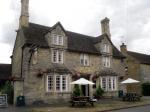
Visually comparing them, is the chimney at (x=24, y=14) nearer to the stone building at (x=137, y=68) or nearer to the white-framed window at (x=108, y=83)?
the white-framed window at (x=108, y=83)

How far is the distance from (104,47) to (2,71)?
15547 millimetres

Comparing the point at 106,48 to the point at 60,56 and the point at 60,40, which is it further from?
the point at 60,56

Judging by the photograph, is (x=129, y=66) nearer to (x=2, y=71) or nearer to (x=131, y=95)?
(x=131, y=95)

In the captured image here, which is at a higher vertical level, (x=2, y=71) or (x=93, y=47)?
(x=93, y=47)

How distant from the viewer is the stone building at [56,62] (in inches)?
1028

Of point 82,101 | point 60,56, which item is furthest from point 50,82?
point 82,101

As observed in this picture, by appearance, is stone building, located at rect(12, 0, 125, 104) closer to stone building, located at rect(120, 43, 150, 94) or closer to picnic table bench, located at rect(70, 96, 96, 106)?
picnic table bench, located at rect(70, 96, 96, 106)

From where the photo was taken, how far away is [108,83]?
3303 centimetres

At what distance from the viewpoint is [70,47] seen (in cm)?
2980

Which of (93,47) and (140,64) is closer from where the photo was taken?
(93,47)

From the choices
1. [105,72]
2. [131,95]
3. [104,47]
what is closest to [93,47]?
[104,47]

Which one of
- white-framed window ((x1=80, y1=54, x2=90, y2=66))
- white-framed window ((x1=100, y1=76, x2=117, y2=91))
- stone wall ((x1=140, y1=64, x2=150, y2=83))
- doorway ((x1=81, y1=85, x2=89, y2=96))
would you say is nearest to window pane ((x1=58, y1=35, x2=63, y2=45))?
white-framed window ((x1=80, y1=54, x2=90, y2=66))

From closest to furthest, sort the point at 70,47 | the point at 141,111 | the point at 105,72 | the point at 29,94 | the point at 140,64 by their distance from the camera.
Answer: the point at 141,111
the point at 29,94
the point at 70,47
the point at 105,72
the point at 140,64

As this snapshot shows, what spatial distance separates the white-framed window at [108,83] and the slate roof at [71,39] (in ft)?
11.4
